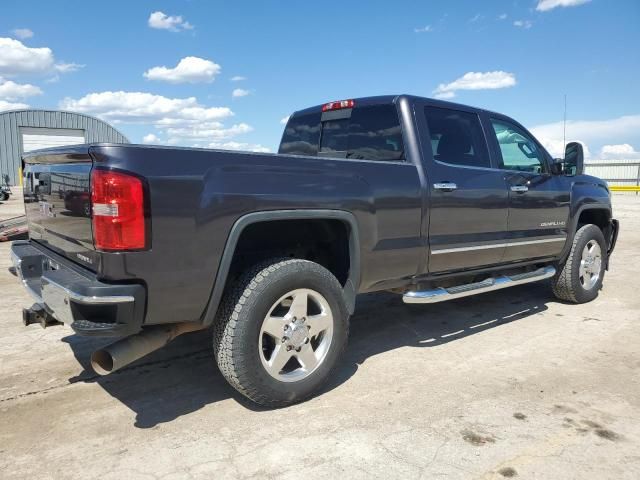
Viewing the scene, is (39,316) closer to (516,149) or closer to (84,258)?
(84,258)

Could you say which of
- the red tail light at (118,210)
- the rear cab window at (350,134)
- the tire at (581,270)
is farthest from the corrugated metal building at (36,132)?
the red tail light at (118,210)

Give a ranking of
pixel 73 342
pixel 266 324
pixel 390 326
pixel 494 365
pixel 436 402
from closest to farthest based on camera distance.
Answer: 1. pixel 266 324
2. pixel 436 402
3. pixel 494 365
4. pixel 73 342
5. pixel 390 326

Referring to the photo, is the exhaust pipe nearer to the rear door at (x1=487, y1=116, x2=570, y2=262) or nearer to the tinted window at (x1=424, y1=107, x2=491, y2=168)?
the tinted window at (x1=424, y1=107, x2=491, y2=168)

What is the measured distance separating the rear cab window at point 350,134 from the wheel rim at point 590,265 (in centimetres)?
290

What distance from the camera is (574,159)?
5215 millimetres

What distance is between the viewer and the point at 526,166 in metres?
4.87

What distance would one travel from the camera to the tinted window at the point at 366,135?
3.96m

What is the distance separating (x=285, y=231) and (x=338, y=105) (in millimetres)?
1612

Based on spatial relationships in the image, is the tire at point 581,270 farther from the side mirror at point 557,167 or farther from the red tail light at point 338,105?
the red tail light at point 338,105

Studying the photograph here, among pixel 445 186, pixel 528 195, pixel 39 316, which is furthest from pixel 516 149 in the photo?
pixel 39 316

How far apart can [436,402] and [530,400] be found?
591 millimetres

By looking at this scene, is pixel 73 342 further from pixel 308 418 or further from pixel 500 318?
pixel 500 318

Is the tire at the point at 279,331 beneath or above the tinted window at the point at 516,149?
beneath

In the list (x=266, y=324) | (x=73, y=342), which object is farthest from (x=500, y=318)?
(x=73, y=342)
